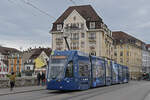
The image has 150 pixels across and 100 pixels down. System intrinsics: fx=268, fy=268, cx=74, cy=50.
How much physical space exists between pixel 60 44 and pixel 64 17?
24.4 feet

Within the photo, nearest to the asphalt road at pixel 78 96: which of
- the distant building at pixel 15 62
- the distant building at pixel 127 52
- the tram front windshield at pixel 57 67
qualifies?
the tram front windshield at pixel 57 67

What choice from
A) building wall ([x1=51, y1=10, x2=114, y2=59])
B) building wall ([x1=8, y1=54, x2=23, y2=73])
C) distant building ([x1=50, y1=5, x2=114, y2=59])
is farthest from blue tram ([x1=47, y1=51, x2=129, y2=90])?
building wall ([x1=8, y1=54, x2=23, y2=73])

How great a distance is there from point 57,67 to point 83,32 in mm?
48842

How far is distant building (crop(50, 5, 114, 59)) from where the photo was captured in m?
67.5

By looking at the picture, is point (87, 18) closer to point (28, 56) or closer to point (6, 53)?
point (28, 56)

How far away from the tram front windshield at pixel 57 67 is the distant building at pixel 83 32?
4718 cm

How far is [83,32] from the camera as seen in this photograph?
Answer: 68375 mm

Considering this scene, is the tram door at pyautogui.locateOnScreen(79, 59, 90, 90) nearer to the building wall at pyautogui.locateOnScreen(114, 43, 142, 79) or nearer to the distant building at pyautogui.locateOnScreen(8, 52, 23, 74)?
the building wall at pyautogui.locateOnScreen(114, 43, 142, 79)

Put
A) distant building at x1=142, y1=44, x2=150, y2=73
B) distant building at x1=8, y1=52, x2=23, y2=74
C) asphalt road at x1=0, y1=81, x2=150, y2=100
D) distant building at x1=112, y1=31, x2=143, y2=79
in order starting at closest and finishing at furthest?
asphalt road at x1=0, y1=81, x2=150, y2=100 → distant building at x1=112, y1=31, x2=143, y2=79 → distant building at x1=8, y1=52, x2=23, y2=74 → distant building at x1=142, y1=44, x2=150, y2=73

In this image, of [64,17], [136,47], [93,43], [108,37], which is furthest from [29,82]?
[136,47]

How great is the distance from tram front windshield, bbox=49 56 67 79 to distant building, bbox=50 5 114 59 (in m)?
47.2

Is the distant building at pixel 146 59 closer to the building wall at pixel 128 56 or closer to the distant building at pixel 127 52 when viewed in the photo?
the distant building at pixel 127 52

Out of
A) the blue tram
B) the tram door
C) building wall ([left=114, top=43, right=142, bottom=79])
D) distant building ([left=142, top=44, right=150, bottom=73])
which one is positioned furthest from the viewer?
distant building ([left=142, top=44, right=150, bottom=73])

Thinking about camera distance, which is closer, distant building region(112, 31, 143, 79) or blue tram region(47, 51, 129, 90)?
blue tram region(47, 51, 129, 90)
